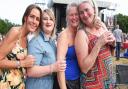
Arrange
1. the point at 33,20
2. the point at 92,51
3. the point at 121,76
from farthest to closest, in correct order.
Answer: the point at 121,76, the point at 33,20, the point at 92,51

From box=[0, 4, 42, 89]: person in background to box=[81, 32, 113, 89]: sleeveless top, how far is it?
498 millimetres

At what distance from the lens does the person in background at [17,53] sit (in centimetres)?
322

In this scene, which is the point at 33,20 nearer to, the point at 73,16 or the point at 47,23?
the point at 47,23

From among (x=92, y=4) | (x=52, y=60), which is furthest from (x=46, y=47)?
(x=92, y=4)

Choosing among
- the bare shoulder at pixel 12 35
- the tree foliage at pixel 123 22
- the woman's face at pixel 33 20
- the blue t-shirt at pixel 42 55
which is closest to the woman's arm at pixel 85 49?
the blue t-shirt at pixel 42 55

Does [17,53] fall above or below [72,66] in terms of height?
above

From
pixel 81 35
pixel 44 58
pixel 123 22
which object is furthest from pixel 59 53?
pixel 123 22

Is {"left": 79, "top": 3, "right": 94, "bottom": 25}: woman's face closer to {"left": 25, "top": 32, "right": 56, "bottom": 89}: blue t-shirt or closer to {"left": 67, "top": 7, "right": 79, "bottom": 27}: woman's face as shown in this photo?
{"left": 67, "top": 7, "right": 79, "bottom": 27}: woman's face

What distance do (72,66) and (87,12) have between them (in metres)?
0.50

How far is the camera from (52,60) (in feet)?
10.8

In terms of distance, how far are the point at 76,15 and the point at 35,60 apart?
1.77 feet

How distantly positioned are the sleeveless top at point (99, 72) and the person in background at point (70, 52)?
89 mm

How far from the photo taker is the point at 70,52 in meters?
3.30

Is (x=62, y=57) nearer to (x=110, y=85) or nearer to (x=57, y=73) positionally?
(x=57, y=73)
